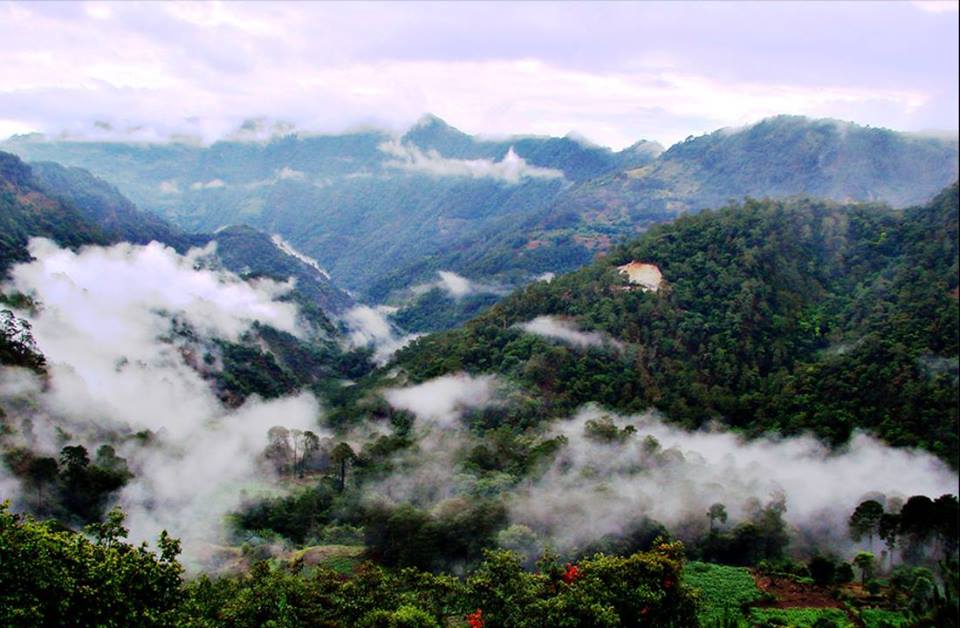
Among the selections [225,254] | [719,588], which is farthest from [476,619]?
[225,254]

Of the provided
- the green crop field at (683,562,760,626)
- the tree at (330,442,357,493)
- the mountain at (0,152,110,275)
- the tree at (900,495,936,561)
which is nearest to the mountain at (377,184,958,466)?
the tree at (900,495,936,561)

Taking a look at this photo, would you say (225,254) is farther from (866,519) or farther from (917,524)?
(917,524)

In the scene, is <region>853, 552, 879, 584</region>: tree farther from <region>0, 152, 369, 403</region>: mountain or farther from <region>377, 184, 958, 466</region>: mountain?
<region>0, 152, 369, 403</region>: mountain

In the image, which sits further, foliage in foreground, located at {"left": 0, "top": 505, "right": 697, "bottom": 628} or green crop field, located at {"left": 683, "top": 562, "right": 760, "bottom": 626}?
green crop field, located at {"left": 683, "top": 562, "right": 760, "bottom": 626}

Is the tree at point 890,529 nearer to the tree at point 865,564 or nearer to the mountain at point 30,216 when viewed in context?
the tree at point 865,564

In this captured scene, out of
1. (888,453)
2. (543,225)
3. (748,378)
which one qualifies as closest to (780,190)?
(543,225)

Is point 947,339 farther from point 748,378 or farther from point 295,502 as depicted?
point 295,502
